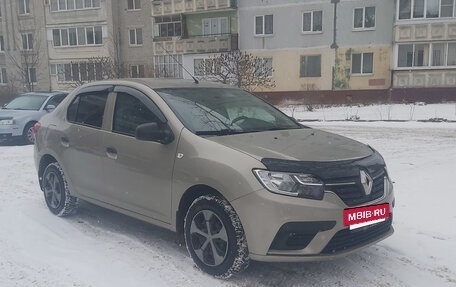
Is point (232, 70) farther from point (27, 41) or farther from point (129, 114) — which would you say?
point (27, 41)

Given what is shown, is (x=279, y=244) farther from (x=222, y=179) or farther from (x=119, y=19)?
(x=119, y=19)

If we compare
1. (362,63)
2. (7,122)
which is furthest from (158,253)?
(362,63)

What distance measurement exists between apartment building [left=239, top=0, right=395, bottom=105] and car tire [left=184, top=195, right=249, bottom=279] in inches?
996

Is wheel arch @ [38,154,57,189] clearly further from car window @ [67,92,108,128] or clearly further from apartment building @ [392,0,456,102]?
apartment building @ [392,0,456,102]

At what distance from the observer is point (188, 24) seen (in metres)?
33.7

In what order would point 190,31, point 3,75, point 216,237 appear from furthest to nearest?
point 3,75, point 190,31, point 216,237

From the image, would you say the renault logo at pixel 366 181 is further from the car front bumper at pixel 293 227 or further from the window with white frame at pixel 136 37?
the window with white frame at pixel 136 37

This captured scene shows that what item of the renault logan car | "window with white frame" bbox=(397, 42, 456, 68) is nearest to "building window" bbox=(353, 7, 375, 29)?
"window with white frame" bbox=(397, 42, 456, 68)

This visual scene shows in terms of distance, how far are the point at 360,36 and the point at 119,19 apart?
20.6 meters

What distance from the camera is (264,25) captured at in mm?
30172

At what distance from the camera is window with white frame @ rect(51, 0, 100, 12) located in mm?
37188

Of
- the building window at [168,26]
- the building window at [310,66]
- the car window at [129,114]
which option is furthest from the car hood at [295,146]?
the building window at [168,26]

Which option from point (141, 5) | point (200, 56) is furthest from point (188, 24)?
point (141, 5)

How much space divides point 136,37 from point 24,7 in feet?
40.0
